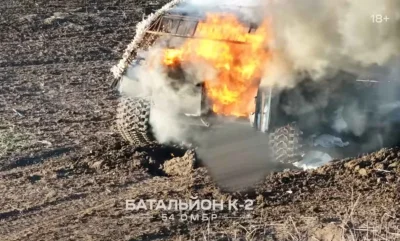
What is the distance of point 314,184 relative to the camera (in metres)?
7.27

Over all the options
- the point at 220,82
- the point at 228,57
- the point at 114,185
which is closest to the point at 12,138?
the point at 114,185

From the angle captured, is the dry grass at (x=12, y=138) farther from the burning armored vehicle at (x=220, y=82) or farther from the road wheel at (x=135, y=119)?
the burning armored vehicle at (x=220, y=82)

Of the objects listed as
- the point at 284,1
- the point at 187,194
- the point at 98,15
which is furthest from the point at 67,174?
the point at 98,15

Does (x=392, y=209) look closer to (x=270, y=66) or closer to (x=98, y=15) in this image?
(x=270, y=66)

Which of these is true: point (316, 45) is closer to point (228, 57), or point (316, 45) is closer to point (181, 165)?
point (228, 57)

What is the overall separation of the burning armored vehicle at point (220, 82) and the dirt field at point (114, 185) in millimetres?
479

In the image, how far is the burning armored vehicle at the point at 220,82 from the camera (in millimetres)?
7520

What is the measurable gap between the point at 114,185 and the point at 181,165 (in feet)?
2.68

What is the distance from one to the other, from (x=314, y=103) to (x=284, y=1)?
114cm

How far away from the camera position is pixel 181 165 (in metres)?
7.78

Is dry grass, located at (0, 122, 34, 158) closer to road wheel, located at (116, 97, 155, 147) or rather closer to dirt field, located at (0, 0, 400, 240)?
dirt field, located at (0, 0, 400, 240)

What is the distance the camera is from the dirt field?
20.8ft

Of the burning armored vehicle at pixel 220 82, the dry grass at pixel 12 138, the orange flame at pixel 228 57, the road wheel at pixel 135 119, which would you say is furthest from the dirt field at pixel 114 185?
the orange flame at pixel 228 57

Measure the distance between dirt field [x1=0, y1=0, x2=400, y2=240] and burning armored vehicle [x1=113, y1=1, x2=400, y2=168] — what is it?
1.57 feet
